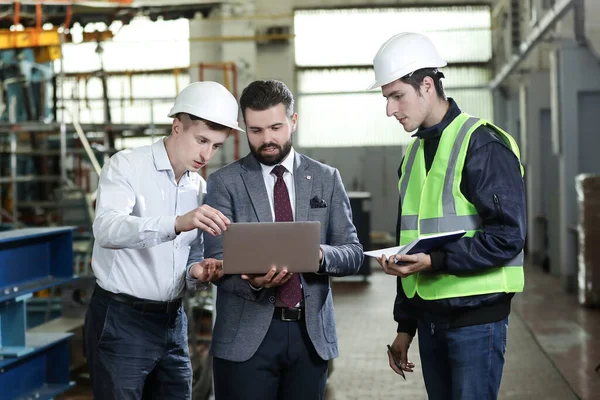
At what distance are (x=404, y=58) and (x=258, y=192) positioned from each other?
0.76 meters

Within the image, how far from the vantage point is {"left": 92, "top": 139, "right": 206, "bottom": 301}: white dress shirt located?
3.32m

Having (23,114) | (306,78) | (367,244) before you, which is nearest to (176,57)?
(306,78)

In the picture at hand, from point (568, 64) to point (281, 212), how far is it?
9.33 metres

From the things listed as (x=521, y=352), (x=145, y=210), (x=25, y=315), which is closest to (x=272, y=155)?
(x=145, y=210)

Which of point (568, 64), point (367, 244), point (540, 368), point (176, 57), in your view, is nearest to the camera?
point (540, 368)

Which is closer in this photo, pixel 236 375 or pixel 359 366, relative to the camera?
pixel 236 375

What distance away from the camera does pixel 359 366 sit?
7.89 metres

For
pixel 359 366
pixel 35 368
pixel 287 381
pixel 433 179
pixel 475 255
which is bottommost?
pixel 359 366

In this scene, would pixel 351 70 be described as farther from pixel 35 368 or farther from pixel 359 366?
pixel 35 368

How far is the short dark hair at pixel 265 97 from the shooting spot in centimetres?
317

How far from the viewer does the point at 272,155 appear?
3227 millimetres

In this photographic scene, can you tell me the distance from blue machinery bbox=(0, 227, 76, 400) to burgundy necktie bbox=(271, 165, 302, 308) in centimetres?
237

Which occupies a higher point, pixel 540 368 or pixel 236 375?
pixel 236 375

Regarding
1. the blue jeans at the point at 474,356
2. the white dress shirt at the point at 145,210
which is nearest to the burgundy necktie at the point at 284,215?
the white dress shirt at the point at 145,210
